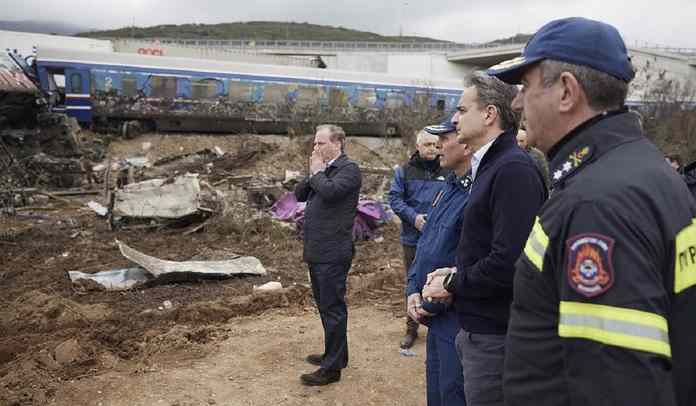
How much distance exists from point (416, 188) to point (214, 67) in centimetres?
2084

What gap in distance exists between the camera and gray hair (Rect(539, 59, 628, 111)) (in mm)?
1442

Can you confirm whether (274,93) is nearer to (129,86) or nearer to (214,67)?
(214,67)

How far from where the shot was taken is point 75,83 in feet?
73.0

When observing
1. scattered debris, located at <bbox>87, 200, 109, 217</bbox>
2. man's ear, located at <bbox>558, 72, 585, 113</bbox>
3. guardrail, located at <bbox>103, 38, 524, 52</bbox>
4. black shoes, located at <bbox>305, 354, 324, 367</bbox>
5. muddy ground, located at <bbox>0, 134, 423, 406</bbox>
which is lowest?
scattered debris, located at <bbox>87, 200, 109, 217</bbox>

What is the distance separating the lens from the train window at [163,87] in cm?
2333

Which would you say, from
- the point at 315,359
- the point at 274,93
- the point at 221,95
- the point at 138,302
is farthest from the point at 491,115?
the point at 274,93

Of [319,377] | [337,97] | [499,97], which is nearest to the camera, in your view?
[499,97]

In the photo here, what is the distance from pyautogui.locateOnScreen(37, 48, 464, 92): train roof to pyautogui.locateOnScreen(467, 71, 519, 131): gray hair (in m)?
18.2

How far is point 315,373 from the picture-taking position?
4.51 m

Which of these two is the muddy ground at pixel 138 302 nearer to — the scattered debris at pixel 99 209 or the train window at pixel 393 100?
the scattered debris at pixel 99 209

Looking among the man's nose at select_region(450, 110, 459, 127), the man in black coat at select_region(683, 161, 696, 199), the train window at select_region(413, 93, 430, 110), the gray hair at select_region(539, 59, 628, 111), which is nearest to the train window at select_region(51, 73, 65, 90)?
the train window at select_region(413, 93, 430, 110)

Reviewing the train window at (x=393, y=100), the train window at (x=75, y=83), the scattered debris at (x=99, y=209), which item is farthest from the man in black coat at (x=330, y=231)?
the train window at (x=393, y=100)

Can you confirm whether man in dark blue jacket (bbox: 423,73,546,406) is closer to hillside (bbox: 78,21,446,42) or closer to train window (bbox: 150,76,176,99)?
train window (bbox: 150,76,176,99)

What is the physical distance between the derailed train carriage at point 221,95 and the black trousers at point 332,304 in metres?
18.0
